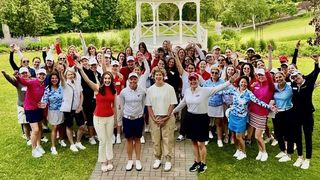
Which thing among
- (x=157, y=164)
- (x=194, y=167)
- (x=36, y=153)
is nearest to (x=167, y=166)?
(x=157, y=164)

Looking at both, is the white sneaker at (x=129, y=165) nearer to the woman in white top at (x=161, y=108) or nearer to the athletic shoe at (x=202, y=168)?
the woman in white top at (x=161, y=108)

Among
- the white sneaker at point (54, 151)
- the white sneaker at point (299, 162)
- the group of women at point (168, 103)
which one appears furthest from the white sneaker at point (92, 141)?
the white sneaker at point (299, 162)

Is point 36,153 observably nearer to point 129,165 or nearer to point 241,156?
point 129,165

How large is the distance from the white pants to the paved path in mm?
342

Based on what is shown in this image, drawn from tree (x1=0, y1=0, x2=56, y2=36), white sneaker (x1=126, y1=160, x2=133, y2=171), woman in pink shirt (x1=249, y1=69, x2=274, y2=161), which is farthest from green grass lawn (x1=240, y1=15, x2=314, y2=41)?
white sneaker (x1=126, y1=160, x2=133, y2=171)

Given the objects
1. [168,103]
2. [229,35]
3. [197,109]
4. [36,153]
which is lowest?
[36,153]

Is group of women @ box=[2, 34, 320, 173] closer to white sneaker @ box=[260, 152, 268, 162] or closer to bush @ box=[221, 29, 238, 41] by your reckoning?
white sneaker @ box=[260, 152, 268, 162]

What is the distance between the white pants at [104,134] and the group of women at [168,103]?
0.02 metres

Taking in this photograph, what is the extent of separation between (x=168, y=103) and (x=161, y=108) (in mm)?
160

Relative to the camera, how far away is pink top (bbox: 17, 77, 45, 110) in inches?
328

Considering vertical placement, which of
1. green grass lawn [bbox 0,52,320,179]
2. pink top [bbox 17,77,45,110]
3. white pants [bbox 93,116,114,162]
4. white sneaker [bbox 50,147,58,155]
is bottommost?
green grass lawn [bbox 0,52,320,179]

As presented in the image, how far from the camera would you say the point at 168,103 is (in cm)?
742

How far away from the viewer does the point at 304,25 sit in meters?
38.2

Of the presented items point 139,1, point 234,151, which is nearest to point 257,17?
point 139,1
